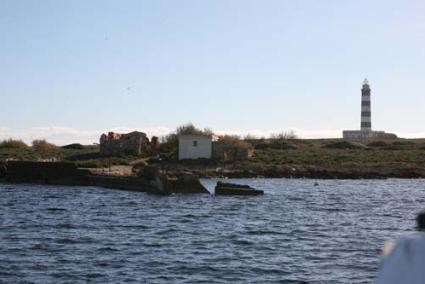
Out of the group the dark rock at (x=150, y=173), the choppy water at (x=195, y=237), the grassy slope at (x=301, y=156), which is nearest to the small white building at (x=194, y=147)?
the grassy slope at (x=301, y=156)

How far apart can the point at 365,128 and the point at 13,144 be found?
84.6 meters

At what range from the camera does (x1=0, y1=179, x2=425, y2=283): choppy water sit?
2181 centimetres

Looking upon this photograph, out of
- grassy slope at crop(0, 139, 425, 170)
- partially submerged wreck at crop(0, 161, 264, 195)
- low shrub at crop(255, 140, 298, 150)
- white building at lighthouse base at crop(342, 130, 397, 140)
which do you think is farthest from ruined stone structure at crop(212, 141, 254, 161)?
white building at lighthouse base at crop(342, 130, 397, 140)

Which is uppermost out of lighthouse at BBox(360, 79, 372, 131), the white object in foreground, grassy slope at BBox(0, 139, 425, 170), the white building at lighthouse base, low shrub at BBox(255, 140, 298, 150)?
lighthouse at BBox(360, 79, 372, 131)

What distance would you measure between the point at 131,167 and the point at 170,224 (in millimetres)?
54385

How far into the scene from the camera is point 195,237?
31.6 meters

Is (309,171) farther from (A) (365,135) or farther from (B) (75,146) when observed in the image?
(A) (365,135)

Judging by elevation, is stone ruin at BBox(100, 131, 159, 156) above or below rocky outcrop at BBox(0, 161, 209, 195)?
above

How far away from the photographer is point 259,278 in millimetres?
21203

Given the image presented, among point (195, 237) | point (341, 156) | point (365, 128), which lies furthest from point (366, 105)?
point (195, 237)

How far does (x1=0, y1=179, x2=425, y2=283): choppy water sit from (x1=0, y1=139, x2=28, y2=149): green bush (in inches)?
2844

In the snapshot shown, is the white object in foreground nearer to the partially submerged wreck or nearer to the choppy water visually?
the choppy water

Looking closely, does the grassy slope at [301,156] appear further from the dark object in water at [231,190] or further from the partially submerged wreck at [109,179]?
the dark object in water at [231,190]

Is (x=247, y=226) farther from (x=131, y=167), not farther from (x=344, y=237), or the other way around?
(x=131, y=167)
